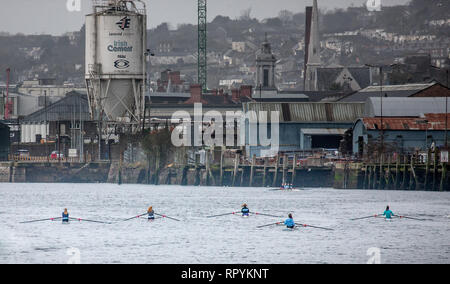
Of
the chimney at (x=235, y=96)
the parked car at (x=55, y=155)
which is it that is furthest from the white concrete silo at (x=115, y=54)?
the chimney at (x=235, y=96)

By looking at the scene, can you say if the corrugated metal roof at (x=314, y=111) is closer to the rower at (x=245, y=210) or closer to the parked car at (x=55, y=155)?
the parked car at (x=55, y=155)

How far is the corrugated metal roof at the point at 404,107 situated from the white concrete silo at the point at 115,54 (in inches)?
1047

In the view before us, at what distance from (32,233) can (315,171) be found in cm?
4665

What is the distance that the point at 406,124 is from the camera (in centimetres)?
11756

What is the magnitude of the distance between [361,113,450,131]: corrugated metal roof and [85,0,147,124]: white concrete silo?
26381 mm

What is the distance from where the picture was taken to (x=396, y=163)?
10725cm

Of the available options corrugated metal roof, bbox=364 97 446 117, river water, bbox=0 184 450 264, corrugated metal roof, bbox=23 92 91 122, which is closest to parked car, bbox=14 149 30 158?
corrugated metal roof, bbox=23 92 91 122

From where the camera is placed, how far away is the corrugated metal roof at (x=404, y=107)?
123625 millimetres

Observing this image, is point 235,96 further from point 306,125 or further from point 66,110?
point 306,125

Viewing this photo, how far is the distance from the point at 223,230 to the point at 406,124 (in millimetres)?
48025

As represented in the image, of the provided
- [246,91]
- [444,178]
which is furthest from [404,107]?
[246,91]
